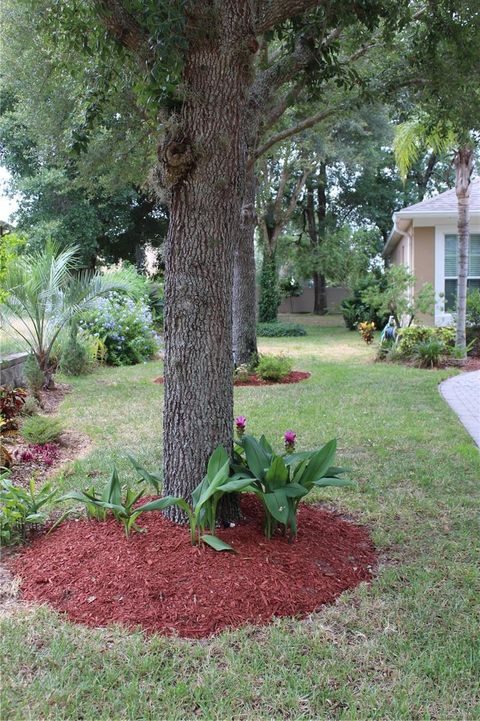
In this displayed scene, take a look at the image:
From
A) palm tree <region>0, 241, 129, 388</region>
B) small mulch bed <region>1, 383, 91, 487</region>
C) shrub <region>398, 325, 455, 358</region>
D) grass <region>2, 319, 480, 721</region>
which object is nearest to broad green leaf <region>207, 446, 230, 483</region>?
grass <region>2, 319, 480, 721</region>

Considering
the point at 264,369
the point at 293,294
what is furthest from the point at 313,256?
the point at 264,369

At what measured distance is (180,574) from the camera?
3.01m

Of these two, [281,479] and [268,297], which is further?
[268,297]

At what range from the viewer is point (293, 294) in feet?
102

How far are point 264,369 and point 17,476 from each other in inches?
219

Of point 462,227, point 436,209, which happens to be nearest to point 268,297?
point 436,209

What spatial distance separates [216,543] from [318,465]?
0.75 meters

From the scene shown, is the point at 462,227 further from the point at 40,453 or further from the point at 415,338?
the point at 40,453

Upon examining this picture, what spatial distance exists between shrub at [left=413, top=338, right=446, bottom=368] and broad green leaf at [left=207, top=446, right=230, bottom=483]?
8.89 metres

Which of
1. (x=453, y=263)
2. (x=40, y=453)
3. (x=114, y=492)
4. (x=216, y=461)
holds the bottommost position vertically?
(x=40, y=453)

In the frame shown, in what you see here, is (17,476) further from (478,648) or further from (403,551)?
(478,648)

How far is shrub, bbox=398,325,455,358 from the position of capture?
12180 mm

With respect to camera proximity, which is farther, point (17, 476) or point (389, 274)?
point (389, 274)

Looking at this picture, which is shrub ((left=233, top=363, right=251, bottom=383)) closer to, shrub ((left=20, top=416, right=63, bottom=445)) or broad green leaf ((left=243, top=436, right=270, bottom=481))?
shrub ((left=20, top=416, right=63, bottom=445))
